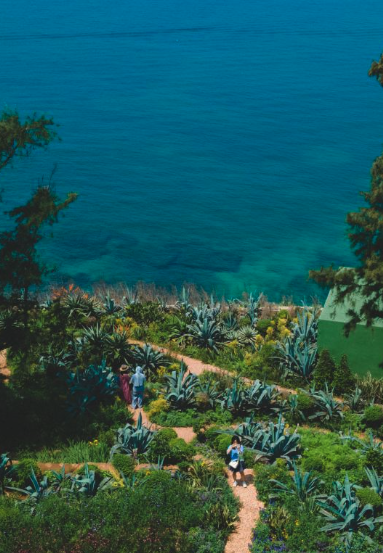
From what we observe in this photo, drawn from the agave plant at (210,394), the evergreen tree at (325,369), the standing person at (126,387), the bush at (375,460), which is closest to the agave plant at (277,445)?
the bush at (375,460)

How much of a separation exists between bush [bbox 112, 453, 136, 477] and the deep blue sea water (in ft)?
57.8

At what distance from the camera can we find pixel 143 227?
134 ft

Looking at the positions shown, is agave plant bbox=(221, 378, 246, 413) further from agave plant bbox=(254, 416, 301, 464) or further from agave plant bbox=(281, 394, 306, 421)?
agave plant bbox=(254, 416, 301, 464)

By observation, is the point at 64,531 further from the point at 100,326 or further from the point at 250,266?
the point at 250,266

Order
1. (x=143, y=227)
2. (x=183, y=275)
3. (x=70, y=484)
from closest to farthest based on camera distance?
(x=70, y=484) → (x=183, y=275) → (x=143, y=227)

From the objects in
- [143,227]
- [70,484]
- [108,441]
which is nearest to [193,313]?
[108,441]

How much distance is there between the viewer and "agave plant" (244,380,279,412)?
18.9 m

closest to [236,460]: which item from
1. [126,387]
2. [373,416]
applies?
[373,416]

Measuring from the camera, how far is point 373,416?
1817 cm

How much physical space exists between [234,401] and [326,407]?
2147 millimetres

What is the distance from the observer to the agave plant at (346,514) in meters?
14.3

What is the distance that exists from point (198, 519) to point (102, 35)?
2864 inches

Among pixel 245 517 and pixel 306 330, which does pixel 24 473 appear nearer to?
pixel 245 517

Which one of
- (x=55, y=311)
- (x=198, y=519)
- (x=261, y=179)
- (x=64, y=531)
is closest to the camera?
(x=64, y=531)
